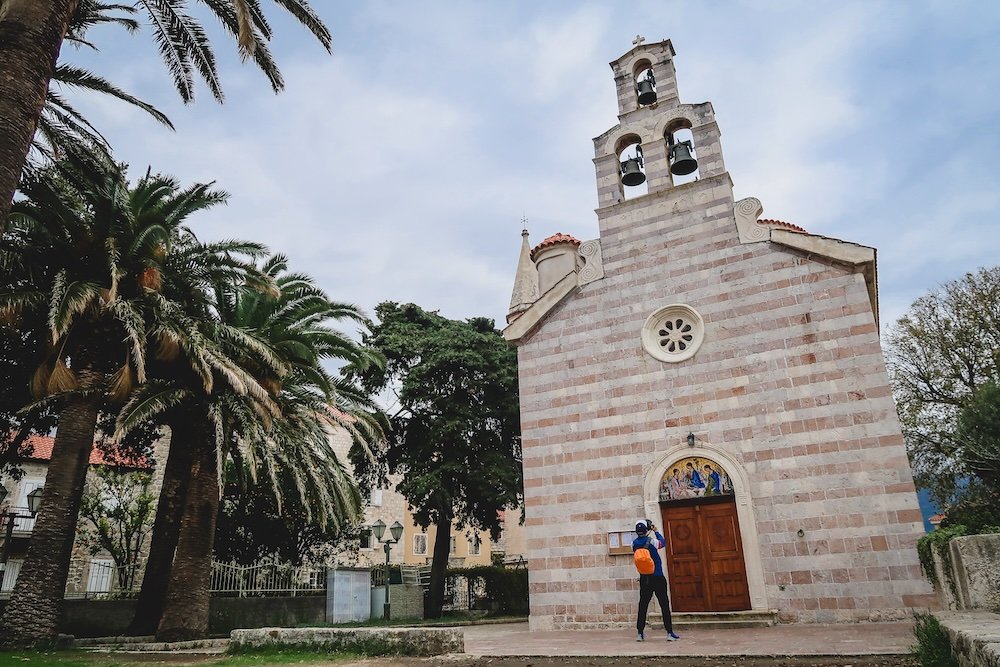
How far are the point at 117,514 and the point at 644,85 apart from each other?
2128 centimetres

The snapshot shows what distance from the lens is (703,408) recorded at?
43.4ft

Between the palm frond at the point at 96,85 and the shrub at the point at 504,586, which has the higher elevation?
the palm frond at the point at 96,85

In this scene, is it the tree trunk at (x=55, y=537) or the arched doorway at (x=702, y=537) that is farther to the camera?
the arched doorway at (x=702, y=537)

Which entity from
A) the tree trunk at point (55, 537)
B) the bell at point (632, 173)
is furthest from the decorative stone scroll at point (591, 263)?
the tree trunk at point (55, 537)

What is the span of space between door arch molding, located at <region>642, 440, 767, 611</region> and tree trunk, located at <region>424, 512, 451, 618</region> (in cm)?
989

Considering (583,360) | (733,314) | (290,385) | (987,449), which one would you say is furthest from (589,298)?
(987,449)

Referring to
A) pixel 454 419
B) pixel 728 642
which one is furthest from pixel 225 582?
pixel 728 642

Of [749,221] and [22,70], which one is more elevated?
[749,221]

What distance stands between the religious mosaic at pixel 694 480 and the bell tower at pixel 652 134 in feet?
20.5

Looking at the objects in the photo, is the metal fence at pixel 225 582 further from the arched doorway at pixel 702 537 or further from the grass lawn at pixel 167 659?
the arched doorway at pixel 702 537

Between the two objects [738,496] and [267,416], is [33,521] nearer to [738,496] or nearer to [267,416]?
[267,416]

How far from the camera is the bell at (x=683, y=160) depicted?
15.0m

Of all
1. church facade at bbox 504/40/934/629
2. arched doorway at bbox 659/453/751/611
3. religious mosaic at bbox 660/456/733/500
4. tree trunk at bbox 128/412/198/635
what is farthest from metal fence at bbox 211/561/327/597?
religious mosaic at bbox 660/456/733/500

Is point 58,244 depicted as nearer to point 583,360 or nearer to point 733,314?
point 583,360
